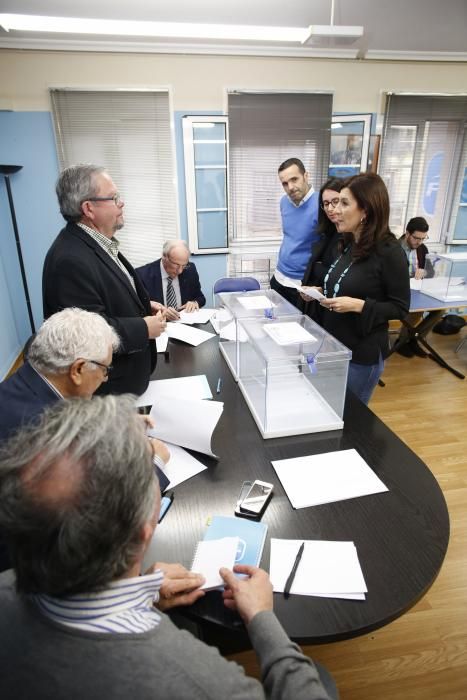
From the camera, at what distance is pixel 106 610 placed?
1.84 ft

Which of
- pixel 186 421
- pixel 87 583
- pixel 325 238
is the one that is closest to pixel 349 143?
pixel 325 238

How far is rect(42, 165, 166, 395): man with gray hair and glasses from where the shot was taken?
58.3 inches

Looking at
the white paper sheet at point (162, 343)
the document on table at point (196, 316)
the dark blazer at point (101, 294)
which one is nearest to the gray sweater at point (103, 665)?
the dark blazer at point (101, 294)

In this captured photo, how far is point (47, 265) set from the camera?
5.05 feet

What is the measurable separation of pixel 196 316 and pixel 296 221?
1052mm

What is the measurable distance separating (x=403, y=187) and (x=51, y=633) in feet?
16.7

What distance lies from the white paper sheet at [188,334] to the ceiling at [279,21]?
1723 mm

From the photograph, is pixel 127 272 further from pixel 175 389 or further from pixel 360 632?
pixel 360 632

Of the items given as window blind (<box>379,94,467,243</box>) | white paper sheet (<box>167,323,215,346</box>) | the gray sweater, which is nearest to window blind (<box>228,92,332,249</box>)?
window blind (<box>379,94,467,243</box>)

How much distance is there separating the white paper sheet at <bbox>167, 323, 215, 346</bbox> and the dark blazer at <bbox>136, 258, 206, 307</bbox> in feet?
1.77

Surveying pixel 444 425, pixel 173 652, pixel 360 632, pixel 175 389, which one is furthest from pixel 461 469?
pixel 173 652

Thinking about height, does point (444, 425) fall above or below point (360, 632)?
below

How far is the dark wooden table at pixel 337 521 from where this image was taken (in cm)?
81

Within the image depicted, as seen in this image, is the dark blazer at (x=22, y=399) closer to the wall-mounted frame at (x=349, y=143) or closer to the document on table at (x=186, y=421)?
the document on table at (x=186, y=421)
